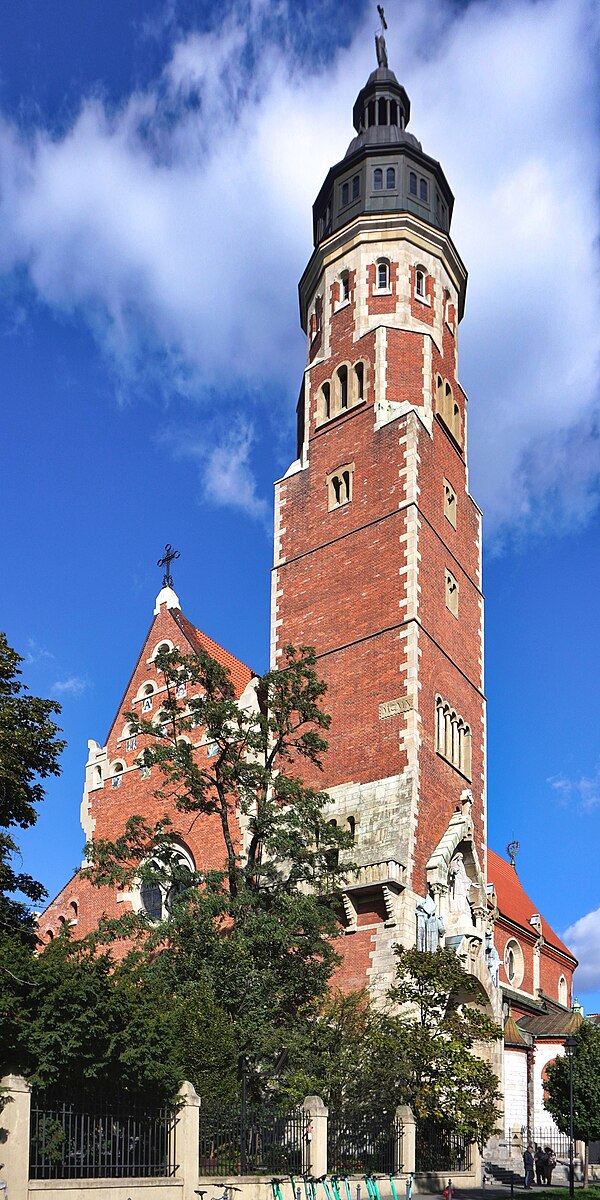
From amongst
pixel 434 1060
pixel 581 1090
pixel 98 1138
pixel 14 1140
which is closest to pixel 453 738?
pixel 581 1090

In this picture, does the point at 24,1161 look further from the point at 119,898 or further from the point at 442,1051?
the point at 119,898

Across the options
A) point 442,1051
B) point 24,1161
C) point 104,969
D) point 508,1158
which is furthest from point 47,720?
point 508,1158

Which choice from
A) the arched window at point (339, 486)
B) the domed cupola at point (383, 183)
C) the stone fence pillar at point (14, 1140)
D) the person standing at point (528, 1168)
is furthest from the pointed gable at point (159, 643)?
the stone fence pillar at point (14, 1140)

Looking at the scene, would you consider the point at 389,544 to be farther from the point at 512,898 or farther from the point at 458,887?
the point at 512,898

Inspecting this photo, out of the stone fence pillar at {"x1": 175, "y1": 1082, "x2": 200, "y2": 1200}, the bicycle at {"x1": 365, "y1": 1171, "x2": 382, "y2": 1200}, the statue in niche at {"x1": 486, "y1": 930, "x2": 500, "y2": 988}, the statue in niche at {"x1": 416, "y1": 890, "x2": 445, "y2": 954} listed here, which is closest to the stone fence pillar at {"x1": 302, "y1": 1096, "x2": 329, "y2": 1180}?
the bicycle at {"x1": 365, "y1": 1171, "x2": 382, "y2": 1200}

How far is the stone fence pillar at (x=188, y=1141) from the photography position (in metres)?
18.5

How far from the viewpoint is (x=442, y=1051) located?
25156 mm

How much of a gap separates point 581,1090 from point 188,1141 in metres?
19.0

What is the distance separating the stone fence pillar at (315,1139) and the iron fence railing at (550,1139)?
61.8 feet

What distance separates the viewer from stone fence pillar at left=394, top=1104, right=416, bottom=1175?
79.6 ft

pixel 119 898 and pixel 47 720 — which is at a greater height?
pixel 47 720

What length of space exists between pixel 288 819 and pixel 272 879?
1630mm

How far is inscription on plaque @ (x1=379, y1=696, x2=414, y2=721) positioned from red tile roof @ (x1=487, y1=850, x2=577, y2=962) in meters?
17.6

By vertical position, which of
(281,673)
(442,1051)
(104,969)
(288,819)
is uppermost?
(281,673)
